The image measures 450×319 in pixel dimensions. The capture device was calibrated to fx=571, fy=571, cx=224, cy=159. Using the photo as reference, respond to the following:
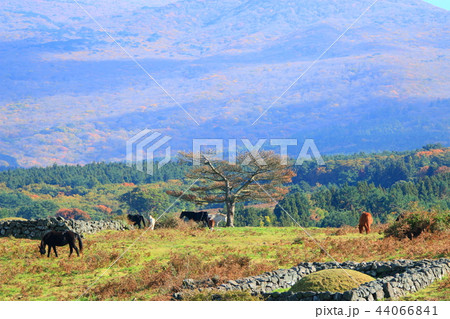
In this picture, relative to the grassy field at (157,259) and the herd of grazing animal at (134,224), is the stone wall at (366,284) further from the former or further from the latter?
the herd of grazing animal at (134,224)

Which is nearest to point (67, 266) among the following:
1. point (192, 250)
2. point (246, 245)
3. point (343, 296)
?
point (192, 250)

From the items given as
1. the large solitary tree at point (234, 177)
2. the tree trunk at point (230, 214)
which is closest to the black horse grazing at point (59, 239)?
the tree trunk at point (230, 214)

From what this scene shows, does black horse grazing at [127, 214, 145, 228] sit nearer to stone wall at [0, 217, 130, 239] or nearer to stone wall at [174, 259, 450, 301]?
stone wall at [0, 217, 130, 239]

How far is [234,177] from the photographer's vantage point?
44562mm

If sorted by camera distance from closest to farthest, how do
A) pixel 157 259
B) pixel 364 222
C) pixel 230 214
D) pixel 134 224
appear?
pixel 157 259 < pixel 364 222 < pixel 134 224 < pixel 230 214

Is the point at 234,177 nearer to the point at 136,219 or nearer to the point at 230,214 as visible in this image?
the point at 230,214

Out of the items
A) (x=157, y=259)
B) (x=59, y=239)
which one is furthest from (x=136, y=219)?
(x=157, y=259)

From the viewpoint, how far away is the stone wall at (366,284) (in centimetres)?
1356

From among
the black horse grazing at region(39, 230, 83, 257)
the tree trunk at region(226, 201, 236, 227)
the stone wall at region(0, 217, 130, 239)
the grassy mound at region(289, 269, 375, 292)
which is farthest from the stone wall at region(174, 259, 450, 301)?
the tree trunk at region(226, 201, 236, 227)

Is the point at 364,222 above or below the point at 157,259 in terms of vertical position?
above

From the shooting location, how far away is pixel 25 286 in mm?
18828

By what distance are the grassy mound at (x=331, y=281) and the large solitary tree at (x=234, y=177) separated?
1122 inches

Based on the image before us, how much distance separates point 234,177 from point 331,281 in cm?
3033
